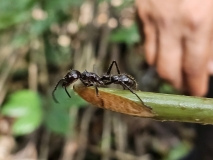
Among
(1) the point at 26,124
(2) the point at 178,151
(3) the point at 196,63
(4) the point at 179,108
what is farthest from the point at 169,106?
(2) the point at 178,151

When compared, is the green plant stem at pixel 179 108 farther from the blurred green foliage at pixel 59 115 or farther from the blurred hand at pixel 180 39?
the blurred green foliage at pixel 59 115

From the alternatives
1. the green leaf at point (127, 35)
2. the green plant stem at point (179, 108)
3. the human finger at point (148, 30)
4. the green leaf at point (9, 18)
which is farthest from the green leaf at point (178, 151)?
the green plant stem at point (179, 108)

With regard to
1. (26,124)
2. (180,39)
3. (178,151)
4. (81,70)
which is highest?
(180,39)

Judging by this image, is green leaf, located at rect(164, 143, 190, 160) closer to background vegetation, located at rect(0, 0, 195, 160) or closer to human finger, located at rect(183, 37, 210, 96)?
background vegetation, located at rect(0, 0, 195, 160)

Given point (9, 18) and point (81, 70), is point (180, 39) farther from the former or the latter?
point (81, 70)

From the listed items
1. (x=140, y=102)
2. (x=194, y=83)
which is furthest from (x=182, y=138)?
(x=140, y=102)

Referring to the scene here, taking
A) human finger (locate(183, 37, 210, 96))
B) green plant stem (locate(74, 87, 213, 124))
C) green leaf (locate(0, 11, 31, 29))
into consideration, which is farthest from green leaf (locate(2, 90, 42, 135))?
green plant stem (locate(74, 87, 213, 124))

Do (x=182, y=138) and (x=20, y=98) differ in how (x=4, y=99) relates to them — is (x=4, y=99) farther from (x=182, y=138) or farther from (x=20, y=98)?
(x=182, y=138)
